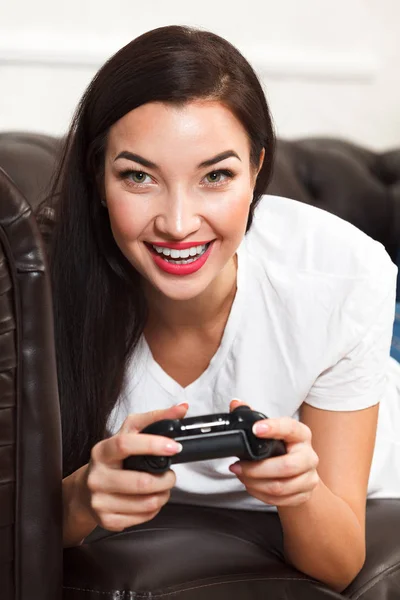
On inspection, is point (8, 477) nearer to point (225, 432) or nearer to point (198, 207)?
point (225, 432)

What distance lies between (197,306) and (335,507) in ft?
1.17

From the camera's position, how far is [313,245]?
4.60ft

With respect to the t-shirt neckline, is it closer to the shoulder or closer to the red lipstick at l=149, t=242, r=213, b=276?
the shoulder

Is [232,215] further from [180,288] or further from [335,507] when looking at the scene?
[335,507]

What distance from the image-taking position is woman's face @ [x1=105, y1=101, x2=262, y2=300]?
1130mm

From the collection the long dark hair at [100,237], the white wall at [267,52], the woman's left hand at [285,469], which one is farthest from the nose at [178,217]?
the white wall at [267,52]

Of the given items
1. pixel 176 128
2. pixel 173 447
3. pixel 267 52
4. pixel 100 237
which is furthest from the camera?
pixel 267 52

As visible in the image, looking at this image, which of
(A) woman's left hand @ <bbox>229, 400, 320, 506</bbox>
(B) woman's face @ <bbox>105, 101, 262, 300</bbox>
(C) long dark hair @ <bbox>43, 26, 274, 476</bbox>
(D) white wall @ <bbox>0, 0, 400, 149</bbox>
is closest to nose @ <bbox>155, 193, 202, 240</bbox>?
(B) woman's face @ <bbox>105, 101, 262, 300</bbox>

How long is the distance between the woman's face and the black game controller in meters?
0.31

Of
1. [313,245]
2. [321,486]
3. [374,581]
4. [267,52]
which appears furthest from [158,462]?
[267,52]

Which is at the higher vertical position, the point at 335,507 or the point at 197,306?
the point at 197,306

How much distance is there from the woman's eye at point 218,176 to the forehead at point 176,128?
30 millimetres

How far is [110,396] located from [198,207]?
1.08 feet

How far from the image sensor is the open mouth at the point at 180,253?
46.6 inches
